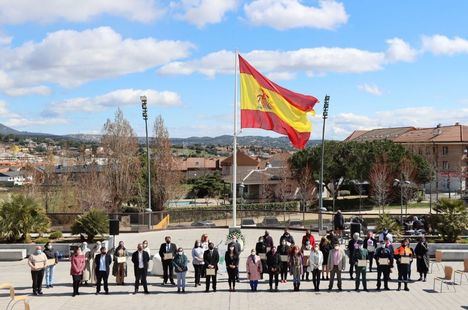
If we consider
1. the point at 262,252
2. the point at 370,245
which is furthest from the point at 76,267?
the point at 370,245

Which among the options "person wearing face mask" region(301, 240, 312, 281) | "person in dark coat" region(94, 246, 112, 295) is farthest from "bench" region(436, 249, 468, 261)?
"person in dark coat" region(94, 246, 112, 295)

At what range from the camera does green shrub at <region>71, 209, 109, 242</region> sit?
25.5 m

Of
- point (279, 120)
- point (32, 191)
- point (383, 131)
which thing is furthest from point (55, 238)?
point (383, 131)

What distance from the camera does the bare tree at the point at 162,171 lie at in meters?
60.8

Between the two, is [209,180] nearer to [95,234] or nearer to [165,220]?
[165,220]

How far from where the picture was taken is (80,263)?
687 inches

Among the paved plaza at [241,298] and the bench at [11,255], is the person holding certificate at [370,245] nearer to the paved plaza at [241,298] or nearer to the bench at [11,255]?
the paved plaza at [241,298]

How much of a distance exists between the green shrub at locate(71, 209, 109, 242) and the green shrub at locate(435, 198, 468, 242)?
1453 cm

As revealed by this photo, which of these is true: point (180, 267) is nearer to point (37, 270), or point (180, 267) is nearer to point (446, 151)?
point (37, 270)

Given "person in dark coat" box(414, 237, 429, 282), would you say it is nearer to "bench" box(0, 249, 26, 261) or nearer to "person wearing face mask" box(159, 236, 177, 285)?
"person wearing face mask" box(159, 236, 177, 285)

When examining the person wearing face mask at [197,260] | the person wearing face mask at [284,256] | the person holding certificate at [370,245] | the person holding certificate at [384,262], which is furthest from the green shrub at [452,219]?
the person wearing face mask at [197,260]

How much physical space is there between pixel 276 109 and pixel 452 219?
30.7ft

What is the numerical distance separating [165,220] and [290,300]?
19.6 metres

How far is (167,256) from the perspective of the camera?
18.6 meters
